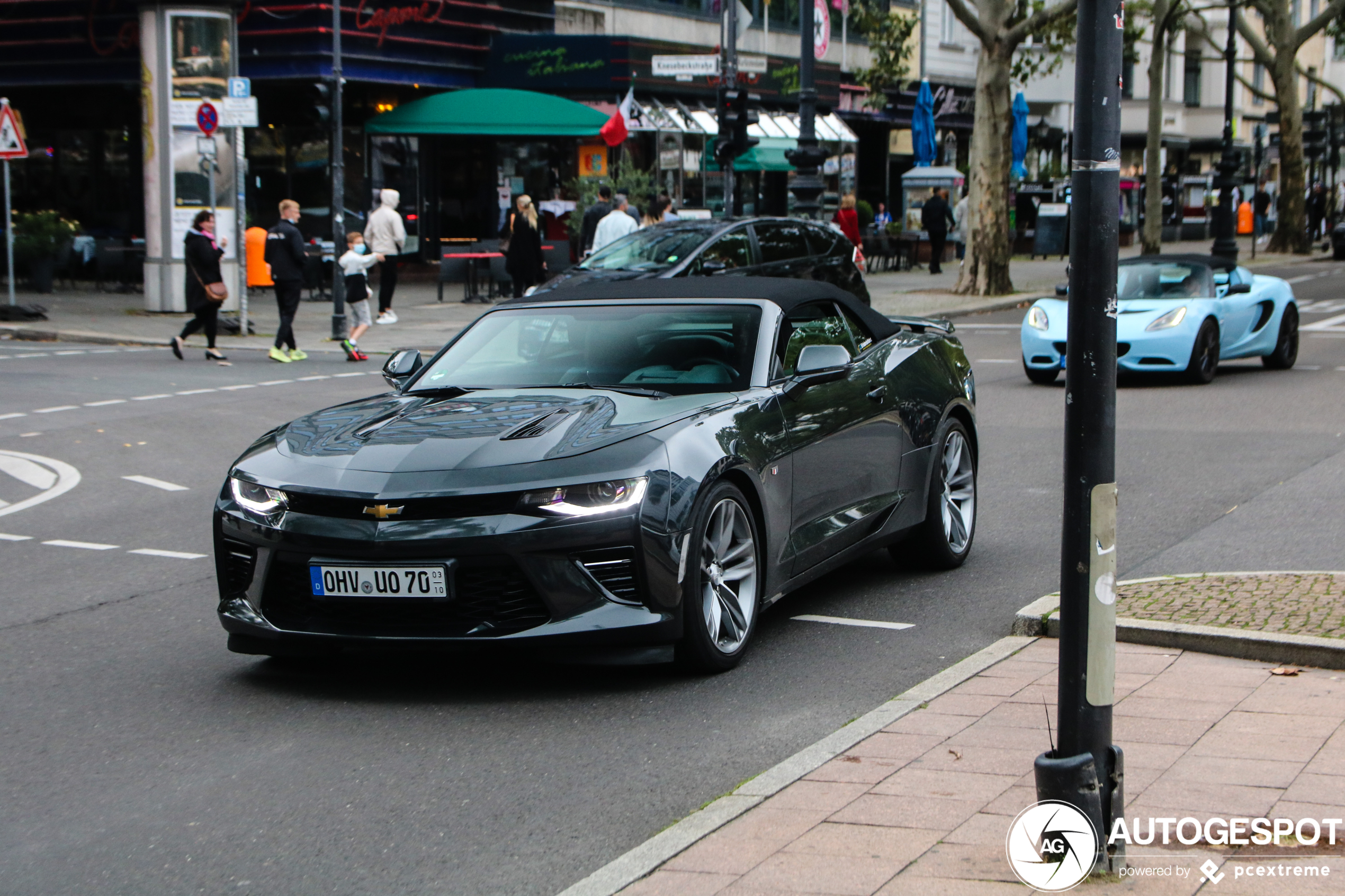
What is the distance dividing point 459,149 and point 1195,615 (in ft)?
99.1

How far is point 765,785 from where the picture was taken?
15.2 feet

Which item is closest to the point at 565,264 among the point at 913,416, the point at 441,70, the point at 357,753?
the point at 441,70

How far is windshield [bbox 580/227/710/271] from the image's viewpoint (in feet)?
61.9

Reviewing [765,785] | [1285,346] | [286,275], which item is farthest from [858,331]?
[286,275]

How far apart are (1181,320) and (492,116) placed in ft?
59.4

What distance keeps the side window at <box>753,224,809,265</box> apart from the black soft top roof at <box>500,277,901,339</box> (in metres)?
11.7

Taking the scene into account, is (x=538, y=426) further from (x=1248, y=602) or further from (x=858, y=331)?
(x=1248, y=602)

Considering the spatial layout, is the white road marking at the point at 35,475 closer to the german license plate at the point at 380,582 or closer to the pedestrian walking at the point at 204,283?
the german license plate at the point at 380,582

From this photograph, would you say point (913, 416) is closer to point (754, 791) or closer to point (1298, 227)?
point (754, 791)

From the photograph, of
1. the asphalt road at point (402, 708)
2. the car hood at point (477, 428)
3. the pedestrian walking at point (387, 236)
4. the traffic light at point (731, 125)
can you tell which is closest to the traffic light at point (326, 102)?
the pedestrian walking at point (387, 236)

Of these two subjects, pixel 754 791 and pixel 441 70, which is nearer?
pixel 754 791

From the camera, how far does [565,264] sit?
3086 cm

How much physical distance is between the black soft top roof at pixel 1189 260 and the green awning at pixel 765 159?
70.2 ft

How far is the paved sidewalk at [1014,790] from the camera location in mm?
3889
